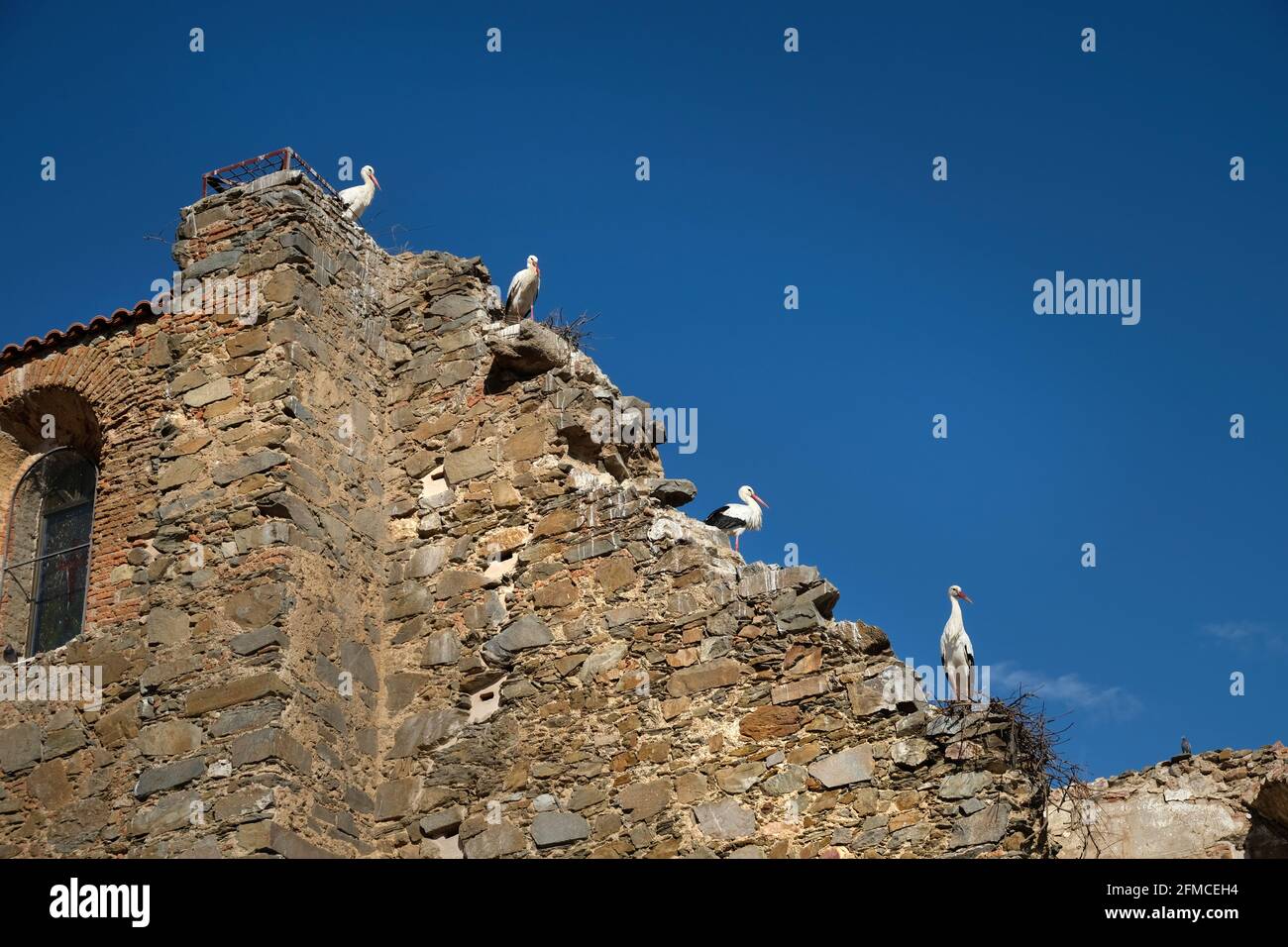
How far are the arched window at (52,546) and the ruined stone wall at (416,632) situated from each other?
35cm

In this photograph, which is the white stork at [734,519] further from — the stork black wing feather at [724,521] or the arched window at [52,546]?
the arched window at [52,546]

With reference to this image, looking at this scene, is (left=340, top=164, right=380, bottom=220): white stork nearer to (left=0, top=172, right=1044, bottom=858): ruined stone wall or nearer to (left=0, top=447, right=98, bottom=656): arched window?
(left=0, top=172, right=1044, bottom=858): ruined stone wall

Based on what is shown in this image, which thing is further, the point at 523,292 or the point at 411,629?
the point at 523,292

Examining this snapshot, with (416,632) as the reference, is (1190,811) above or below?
below

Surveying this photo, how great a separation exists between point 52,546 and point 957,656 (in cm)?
757

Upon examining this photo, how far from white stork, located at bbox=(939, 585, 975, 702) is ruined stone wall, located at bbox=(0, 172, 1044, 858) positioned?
80cm

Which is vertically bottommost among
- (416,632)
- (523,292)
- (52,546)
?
(416,632)

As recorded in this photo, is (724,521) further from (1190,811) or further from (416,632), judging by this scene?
(1190,811)

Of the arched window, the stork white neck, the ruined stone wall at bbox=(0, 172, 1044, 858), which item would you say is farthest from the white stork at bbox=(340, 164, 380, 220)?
the stork white neck

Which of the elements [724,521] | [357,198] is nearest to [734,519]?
[724,521]

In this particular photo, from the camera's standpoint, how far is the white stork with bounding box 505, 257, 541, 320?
1448cm

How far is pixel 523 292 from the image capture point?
14.5m
